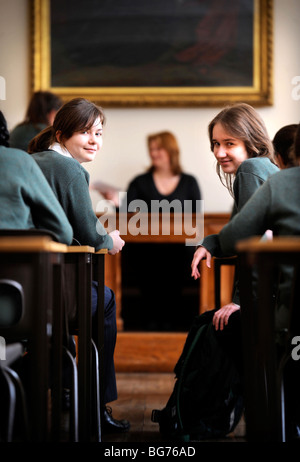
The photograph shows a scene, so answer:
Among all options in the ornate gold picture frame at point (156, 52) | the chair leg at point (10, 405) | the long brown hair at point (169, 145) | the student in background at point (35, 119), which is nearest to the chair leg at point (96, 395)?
the chair leg at point (10, 405)

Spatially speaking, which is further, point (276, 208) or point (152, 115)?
point (152, 115)

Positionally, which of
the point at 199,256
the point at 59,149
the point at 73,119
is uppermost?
the point at 73,119

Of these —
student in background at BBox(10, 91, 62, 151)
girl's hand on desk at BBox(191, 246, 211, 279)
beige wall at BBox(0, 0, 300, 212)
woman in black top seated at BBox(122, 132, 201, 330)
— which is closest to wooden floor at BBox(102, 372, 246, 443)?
woman in black top seated at BBox(122, 132, 201, 330)

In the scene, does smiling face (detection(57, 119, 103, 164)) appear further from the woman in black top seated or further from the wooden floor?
the woman in black top seated

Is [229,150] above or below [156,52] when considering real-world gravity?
below

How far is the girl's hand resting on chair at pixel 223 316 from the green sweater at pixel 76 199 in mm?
447

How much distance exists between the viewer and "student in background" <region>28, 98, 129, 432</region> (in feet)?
6.72

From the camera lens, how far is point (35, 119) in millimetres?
3354

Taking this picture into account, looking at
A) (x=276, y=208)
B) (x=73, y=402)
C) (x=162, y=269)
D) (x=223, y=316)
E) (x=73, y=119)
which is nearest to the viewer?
(x=276, y=208)

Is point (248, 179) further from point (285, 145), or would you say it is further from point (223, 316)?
point (223, 316)

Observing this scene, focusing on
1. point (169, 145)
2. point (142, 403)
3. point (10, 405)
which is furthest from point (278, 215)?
point (169, 145)

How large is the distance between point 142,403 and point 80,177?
3.87 ft

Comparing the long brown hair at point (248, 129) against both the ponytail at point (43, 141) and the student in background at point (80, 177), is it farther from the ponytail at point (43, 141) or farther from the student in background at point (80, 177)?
the ponytail at point (43, 141)

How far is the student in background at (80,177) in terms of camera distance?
6.72 feet
